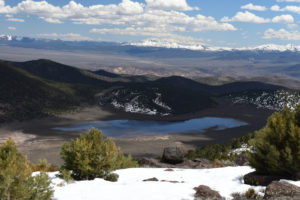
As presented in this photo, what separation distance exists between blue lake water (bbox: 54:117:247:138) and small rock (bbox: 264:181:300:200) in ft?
344

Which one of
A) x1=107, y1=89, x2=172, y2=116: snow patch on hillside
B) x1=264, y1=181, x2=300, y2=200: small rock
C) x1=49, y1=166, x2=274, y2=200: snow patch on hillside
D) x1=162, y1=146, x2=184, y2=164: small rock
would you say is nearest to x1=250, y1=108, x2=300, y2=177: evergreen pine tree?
x1=49, y1=166, x2=274, y2=200: snow patch on hillside

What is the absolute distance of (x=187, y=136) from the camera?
390 feet

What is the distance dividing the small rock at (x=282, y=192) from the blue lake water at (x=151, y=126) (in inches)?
4130

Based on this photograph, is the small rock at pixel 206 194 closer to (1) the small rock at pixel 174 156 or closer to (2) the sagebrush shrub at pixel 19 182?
(2) the sagebrush shrub at pixel 19 182

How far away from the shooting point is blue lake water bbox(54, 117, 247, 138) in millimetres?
124250

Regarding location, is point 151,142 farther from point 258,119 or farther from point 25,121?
point 258,119

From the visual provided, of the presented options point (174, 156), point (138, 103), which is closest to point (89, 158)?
point (174, 156)

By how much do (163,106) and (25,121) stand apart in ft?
261

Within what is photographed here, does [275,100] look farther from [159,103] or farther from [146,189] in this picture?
[146,189]

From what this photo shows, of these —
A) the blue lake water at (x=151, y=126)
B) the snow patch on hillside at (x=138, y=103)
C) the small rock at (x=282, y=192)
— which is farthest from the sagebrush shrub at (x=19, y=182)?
the snow patch on hillside at (x=138, y=103)

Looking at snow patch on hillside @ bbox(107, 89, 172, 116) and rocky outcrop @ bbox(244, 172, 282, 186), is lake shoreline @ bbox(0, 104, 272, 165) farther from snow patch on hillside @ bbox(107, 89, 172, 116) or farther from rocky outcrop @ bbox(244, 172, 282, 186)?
rocky outcrop @ bbox(244, 172, 282, 186)

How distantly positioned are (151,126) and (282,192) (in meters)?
127

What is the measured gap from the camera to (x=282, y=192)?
44.8 feet

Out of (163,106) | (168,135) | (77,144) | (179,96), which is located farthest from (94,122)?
(77,144)
